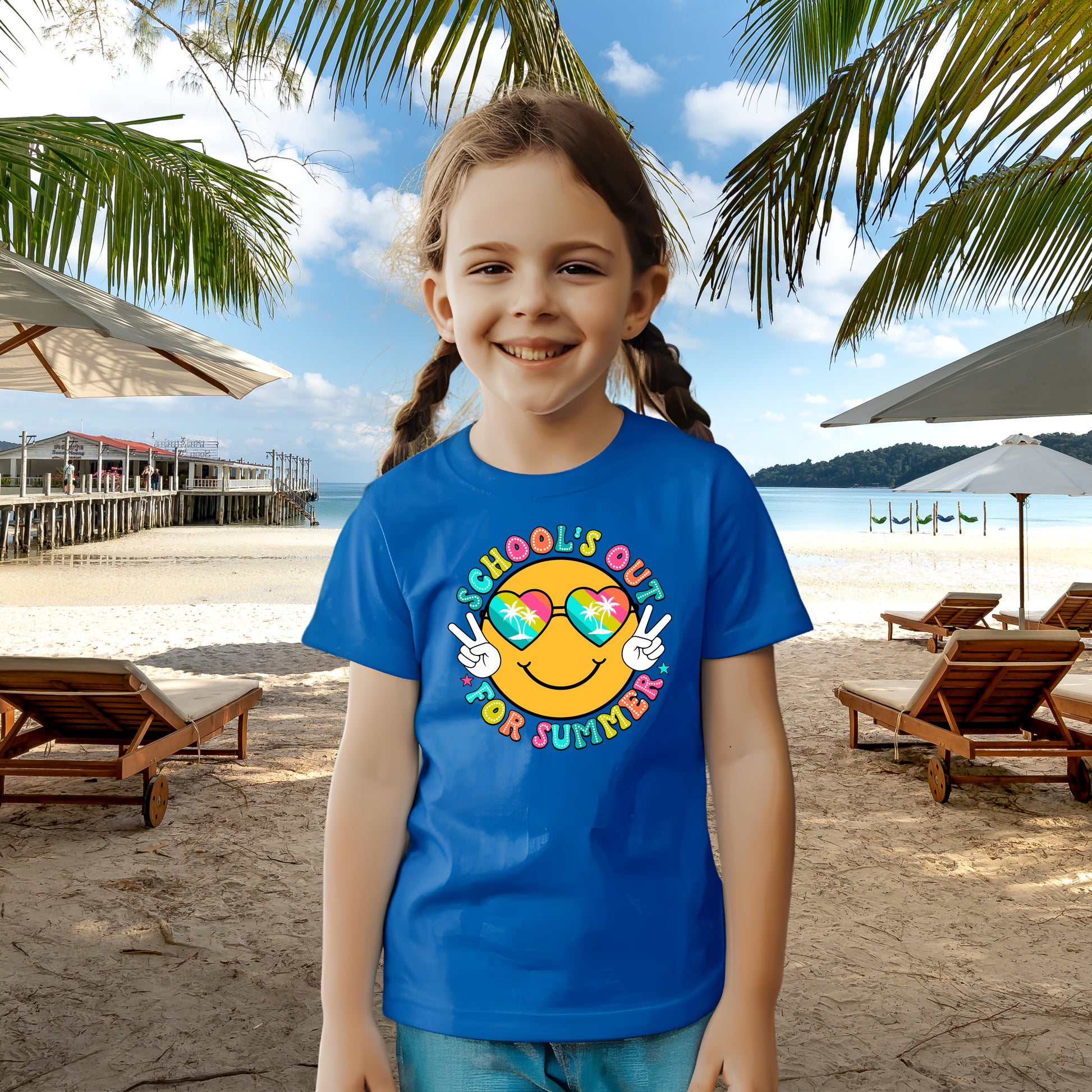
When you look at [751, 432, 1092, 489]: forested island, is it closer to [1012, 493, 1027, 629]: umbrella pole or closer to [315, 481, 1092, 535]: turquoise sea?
[315, 481, 1092, 535]: turquoise sea

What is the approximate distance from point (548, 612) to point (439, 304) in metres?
0.44

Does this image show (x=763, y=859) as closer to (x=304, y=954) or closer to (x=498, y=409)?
(x=498, y=409)

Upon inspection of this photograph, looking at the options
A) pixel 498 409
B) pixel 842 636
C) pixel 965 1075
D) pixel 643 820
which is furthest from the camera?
pixel 842 636

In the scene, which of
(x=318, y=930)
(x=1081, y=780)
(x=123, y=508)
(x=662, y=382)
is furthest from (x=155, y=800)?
(x=123, y=508)

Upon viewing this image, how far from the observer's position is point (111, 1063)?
262 centimetres

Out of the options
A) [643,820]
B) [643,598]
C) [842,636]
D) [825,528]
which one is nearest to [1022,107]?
[643,598]

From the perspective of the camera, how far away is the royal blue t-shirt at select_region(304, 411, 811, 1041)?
0.90 metres

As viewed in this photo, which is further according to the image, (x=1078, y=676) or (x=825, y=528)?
(x=825, y=528)

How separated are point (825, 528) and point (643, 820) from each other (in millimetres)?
56289

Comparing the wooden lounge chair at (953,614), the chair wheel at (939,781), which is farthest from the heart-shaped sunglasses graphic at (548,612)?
the wooden lounge chair at (953,614)

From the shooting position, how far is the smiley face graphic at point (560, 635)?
949mm

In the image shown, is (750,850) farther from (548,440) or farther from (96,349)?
(96,349)

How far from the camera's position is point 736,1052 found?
929mm

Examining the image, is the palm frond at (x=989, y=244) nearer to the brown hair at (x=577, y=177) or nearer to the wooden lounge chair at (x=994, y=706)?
the wooden lounge chair at (x=994, y=706)
